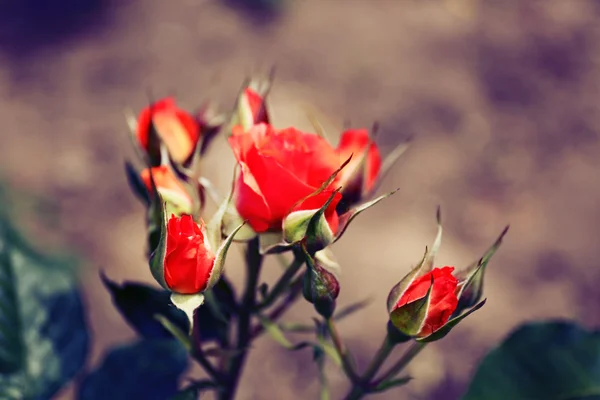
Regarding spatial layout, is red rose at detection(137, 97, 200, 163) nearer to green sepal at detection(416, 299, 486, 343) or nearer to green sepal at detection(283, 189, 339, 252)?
green sepal at detection(283, 189, 339, 252)

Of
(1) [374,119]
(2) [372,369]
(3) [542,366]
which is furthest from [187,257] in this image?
(1) [374,119]

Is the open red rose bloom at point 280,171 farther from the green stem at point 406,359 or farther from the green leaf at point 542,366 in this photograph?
the green leaf at point 542,366

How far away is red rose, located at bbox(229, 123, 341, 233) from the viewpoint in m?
0.52

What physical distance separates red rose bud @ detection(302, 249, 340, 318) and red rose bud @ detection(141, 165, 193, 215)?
4.9 inches

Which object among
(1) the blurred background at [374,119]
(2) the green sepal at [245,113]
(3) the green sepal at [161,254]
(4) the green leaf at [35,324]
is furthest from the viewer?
(1) the blurred background at [374,119]

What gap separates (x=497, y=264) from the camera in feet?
6.31

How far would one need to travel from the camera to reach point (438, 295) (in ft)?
1.74

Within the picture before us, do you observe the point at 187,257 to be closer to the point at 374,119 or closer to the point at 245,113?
the point at 245,113

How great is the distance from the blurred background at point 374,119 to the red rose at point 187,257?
1.16 metres

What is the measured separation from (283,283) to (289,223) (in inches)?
4.1

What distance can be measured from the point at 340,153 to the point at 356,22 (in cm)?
216

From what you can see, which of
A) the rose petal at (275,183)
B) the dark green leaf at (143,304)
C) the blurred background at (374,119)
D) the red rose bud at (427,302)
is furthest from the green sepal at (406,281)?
the blurred background at (374,119)

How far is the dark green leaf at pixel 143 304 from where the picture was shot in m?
0.66

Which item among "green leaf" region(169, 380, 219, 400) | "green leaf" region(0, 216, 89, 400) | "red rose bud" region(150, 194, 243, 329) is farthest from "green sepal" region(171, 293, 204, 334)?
"green leaf" region(0, 216, 89, 400)
